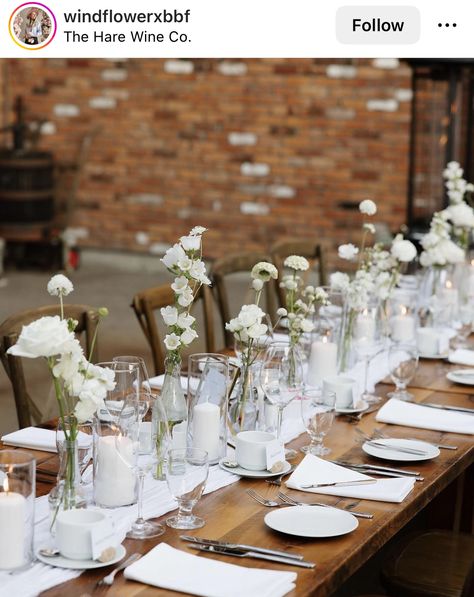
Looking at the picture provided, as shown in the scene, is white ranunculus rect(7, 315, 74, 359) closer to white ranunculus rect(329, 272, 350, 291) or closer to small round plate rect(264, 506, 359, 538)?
small round plate rect(264, 506, 359, 538)

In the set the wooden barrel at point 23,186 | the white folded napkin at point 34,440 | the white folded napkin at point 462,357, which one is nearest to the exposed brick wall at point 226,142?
the wooden barrel at point 23,186

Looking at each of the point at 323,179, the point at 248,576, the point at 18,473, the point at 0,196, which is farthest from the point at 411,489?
the point at 0,196

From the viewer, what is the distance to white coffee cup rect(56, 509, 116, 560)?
5.75ft

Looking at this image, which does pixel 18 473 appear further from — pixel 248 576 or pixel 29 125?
pixel 29 125

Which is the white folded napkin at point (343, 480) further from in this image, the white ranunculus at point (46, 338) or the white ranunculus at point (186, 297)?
the white ranunculus at point (46, 338)

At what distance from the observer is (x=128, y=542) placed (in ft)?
6.18

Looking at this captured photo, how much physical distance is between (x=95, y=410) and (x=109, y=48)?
55.5 inches

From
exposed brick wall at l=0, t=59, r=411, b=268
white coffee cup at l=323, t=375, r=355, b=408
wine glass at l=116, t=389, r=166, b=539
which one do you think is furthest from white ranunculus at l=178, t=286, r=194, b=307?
exposed brick wall at l=0, t=59, r=411, b=268

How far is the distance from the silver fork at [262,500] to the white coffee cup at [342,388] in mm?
602

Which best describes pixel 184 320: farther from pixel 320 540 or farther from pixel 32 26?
pixel 32 26

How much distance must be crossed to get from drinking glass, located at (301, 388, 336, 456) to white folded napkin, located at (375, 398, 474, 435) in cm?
32

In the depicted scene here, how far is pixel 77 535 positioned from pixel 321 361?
1316 millimetres

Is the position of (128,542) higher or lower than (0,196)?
lower

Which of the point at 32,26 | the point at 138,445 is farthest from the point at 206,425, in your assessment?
the point at 32,26
